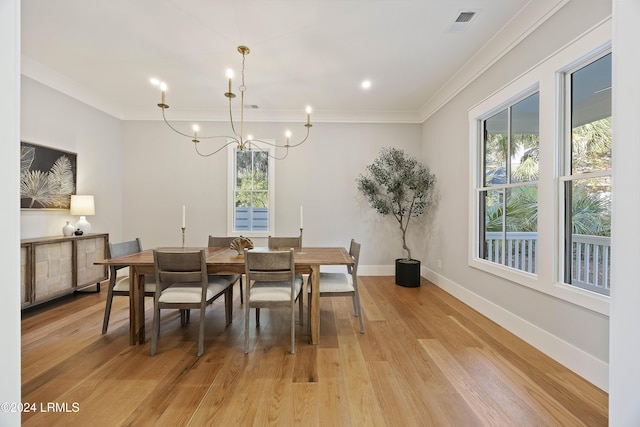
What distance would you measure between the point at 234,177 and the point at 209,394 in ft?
12.2

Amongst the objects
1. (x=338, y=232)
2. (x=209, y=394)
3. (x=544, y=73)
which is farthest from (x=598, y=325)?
(x=338, y=232)

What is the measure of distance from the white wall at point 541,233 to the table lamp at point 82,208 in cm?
502

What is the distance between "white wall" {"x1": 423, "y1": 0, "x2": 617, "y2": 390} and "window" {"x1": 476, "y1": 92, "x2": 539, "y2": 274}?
225mm

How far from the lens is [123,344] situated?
8.20ft

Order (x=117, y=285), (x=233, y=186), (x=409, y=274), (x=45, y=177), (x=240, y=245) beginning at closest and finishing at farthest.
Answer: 1. (x=117, y=285)
2. (x=240, y=245)
3. (x=45, y=177)
4. (x=409, y=274)
5. (x=233, y=186)

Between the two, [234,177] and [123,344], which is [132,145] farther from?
[123,344]

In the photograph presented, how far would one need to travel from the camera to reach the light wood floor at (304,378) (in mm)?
1635

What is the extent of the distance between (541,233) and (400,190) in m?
2.25

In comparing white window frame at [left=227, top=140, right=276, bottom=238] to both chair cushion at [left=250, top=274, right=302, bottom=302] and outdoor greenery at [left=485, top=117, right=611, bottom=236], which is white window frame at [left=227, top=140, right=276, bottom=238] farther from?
outdoor greenery at [left=485, top=117, right=611, bottom=236]

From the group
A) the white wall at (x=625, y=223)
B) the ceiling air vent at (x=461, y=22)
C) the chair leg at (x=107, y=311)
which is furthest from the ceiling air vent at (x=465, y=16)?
the chair leg at (x=107, y=311)

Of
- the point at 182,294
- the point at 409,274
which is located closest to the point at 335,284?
the point at 182,294

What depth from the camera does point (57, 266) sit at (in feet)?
11.0

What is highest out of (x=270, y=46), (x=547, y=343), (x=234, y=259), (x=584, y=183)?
(x=270, y=46)
